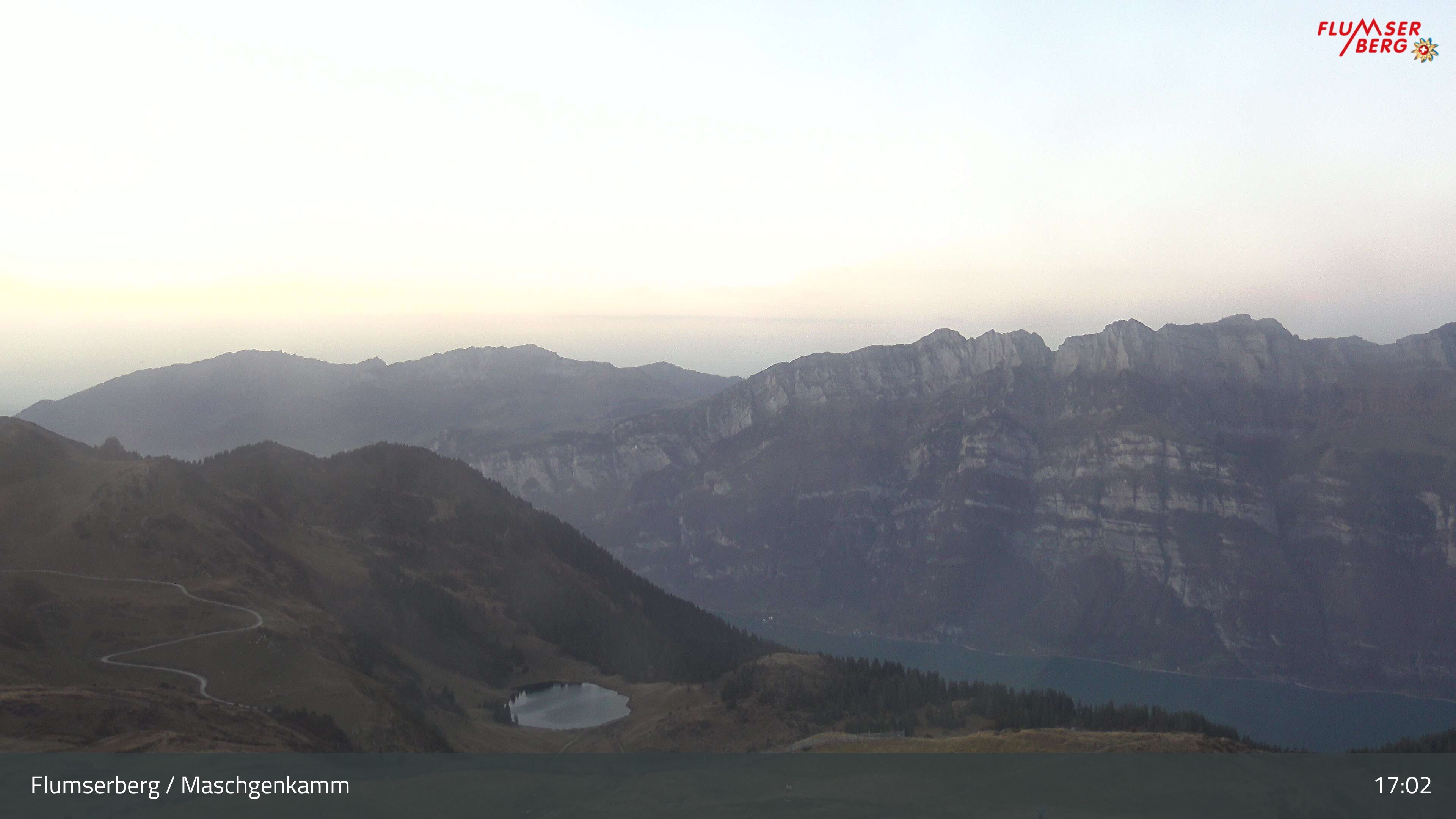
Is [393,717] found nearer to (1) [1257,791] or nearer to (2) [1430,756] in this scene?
(1) [1257,791]

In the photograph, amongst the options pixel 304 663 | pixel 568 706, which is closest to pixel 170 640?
pixel 304 663

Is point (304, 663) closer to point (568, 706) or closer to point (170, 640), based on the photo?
point (170, 640)

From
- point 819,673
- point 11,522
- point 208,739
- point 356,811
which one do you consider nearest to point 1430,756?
point 819,673

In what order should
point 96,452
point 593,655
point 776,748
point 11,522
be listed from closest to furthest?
point 776,748 → point 11,522 → point 96,452 → point 593,655

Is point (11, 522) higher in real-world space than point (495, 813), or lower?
higher

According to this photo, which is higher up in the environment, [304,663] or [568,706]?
[304,663]

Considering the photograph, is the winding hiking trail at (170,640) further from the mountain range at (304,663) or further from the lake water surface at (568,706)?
the lake water surface at (568,706)
